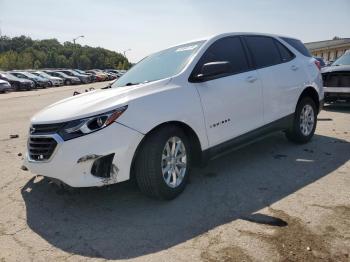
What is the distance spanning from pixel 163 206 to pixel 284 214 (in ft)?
4.05

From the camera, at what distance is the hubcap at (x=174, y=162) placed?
420 cm

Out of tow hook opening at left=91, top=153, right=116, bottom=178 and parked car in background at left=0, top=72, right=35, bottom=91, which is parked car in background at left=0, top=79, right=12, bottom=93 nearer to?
parked car in background at left=0, top=72, right=35, bottom=91

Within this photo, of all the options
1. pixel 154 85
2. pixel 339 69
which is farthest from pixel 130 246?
pixel 339 69

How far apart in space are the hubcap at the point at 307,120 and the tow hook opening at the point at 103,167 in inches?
147

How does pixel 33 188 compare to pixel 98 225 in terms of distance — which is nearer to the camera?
pixel 98 225

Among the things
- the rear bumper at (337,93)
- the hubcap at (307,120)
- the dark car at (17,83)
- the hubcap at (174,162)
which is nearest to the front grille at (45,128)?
Result: the hubcap at (174,162)

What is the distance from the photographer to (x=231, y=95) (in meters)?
4.91

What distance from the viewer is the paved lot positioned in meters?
3.24

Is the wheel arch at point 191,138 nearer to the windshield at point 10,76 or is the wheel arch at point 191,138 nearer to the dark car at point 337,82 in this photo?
the dark car at point 337,82

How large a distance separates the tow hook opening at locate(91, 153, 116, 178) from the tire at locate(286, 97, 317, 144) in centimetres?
A: 346

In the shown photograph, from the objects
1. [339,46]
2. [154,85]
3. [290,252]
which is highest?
[339,46]

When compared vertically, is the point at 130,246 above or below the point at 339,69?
below

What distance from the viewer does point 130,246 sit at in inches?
133

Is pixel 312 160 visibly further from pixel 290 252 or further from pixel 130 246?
pixel 130 246
